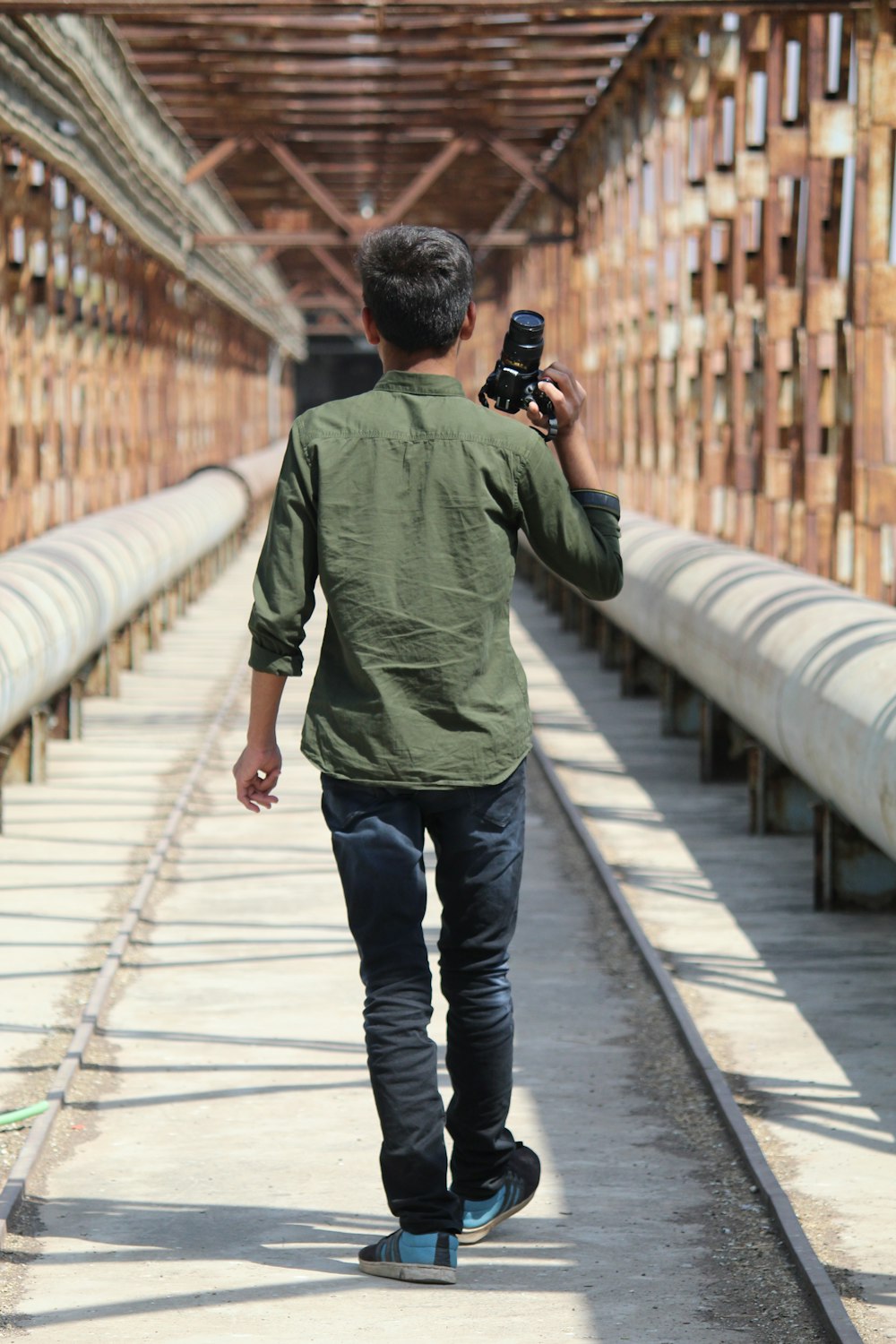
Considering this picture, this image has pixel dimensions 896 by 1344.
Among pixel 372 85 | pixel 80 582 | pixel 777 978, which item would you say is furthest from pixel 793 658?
pixel 372 85

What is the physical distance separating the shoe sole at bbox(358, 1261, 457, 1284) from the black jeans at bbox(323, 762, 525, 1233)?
0.12 metres

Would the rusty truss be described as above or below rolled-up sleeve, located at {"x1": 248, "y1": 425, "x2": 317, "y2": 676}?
above

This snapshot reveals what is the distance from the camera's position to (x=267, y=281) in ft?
145

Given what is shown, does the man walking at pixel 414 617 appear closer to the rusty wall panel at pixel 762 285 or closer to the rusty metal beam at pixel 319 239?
the rusty wall panel at pixel 762 285

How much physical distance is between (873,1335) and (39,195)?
14263 mm

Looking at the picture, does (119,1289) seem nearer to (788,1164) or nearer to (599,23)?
(788,1164)

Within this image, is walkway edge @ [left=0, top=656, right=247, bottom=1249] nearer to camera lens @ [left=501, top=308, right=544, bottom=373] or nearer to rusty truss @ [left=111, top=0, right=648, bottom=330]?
camera lens @ [left=501, top=308, right=544, bottom=373]

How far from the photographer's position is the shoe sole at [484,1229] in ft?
15.6

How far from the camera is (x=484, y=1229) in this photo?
4766mm

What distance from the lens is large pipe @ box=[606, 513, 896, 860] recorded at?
747 cm

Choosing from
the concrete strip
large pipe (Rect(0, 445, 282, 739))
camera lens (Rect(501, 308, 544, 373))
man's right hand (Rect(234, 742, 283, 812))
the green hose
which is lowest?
the concrete strip

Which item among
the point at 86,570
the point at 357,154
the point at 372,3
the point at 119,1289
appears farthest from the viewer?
the point at 357,154

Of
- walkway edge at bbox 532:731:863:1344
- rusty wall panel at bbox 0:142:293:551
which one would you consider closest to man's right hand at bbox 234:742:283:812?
walkway edge at bbox 532:731:863:1344

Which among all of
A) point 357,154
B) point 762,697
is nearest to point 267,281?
point 357,154
